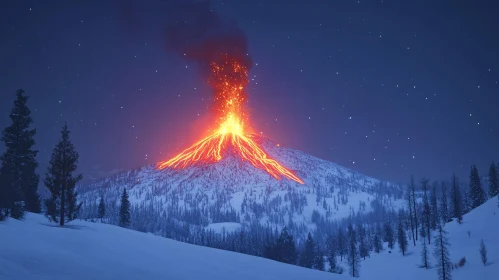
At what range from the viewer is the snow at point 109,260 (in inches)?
561

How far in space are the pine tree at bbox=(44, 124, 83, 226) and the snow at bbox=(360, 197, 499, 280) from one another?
5189 centimetres

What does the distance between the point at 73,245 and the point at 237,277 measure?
29.5 ft

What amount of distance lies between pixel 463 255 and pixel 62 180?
61.4 m

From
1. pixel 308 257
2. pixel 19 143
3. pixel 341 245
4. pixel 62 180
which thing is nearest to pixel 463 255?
pixel 308 257

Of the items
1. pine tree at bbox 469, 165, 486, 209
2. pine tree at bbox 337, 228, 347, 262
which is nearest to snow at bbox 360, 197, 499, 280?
pine tree at bbox 469, 165, 486, 209

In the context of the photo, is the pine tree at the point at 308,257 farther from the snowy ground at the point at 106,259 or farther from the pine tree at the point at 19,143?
the pine tree at the point at 19,143

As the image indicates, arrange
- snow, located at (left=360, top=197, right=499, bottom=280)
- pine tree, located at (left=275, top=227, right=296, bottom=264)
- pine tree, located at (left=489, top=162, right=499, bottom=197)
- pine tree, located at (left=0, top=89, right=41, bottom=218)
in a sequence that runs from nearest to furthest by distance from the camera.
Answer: pine tree, located at (left=0, top=89, right=41, bottom=218) → snow, located at (left=360, top=197, right=499, bottom=280) → pine tree, located at (left=275, top=227, right=296, bottom=264) → pine tree, located at (left=489, top=162, right=499, bottom=197)

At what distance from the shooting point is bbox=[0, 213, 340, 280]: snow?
46.8 feet

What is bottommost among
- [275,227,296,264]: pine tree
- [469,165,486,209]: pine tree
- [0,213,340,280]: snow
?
[0,213,340,280]: snow

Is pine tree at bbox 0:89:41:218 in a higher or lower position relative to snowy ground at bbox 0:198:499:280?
higher

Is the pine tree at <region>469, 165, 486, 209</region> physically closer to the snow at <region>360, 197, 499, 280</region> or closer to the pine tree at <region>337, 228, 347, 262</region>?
the snow at <region>360, 197, 499, 280</region>

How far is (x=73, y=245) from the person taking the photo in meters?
19.5

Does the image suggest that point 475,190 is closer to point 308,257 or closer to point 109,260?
point 308,257

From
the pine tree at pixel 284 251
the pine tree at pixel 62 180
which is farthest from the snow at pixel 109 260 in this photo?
the pine tree at pixel 284 251
